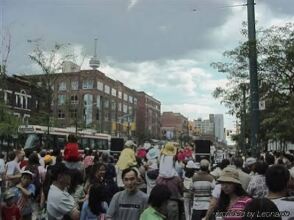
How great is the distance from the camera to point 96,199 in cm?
703

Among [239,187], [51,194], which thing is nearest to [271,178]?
[239,187]

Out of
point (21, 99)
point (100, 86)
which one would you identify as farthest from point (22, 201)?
point (100, 86)

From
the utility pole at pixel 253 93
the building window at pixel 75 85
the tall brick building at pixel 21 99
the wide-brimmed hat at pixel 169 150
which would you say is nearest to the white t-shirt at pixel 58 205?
the wide-brimmed hat at pixel 169 150

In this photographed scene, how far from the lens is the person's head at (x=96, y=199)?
700 cm

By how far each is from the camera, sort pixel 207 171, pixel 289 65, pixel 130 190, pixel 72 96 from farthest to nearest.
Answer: pixel 72 96 → pixel 289 65 → pixel 207 171 → pixel 130 190

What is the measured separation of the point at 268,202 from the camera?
12.9 feet

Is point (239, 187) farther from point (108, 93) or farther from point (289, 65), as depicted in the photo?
point (108, 93)

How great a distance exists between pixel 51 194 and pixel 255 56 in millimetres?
12695

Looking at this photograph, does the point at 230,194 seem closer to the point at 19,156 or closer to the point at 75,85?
the point at 19,156

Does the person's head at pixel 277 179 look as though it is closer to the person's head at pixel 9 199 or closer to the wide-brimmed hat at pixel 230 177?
the wide-brimmed hat at pixel 230 177

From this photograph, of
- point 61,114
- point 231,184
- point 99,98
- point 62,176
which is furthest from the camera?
point 99,98

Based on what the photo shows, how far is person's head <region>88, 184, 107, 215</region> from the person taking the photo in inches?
276

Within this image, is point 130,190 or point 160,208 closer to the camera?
point 160,208

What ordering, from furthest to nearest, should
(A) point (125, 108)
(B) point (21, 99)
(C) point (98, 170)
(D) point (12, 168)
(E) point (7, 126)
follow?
(A) point (125, 108)
(B) point (21, 99)
(E) point (7, 126)
(D) point (12, 168)
(C) point (98, 170)
